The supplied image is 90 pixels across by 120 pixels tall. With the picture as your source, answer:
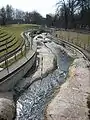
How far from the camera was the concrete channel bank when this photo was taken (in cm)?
1554

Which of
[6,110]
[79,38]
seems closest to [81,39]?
[79,38]

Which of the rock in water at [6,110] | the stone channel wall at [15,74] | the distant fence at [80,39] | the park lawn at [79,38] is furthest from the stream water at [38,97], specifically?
the park lawn at [79,38]

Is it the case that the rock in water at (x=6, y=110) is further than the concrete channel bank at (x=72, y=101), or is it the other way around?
the concrete channel bank at (x=72, y=101)

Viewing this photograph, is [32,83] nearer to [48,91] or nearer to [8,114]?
[48,91]

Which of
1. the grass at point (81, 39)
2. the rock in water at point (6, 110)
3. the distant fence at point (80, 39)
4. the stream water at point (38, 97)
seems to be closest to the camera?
the rock in water at point (6, 110)

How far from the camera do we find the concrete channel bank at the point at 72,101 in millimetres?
15539

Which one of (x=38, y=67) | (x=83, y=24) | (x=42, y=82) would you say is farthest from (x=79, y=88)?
(x=83, y=24)

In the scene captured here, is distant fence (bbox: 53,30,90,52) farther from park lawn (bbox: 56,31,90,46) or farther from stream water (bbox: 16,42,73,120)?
stream water (bbox: 16,42,73,120)

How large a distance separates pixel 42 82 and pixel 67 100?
21.1 ft

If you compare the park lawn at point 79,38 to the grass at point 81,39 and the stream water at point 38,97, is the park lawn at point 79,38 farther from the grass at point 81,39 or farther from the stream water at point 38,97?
the stream water at point 38,97

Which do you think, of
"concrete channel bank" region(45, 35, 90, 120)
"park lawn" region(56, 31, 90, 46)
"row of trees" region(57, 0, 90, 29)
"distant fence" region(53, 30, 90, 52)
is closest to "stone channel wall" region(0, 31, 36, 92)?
"concrete channel bank" region(45, 35, 90, 120)

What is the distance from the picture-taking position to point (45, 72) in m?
26.8

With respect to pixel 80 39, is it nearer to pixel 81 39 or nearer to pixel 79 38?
pixel 81 39

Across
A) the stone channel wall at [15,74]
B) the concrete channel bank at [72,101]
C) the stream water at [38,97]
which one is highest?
the stone channel wall at [15,74]
